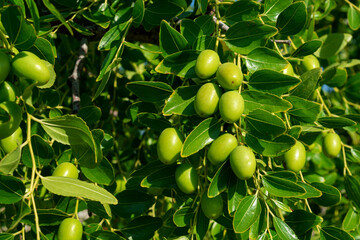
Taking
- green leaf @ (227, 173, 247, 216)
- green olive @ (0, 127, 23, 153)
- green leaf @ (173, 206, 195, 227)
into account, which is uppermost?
green olive @ (0, 127, 23, 153)

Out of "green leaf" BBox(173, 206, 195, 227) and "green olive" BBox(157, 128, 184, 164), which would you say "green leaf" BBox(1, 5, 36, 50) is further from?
"green leaf" BBox(173, 206, 195, 227)

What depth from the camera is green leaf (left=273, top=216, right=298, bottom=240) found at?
4.06ft

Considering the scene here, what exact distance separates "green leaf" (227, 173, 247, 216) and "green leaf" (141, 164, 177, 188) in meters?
0.25

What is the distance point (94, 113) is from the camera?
4.81ft

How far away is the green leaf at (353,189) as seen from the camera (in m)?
1.62

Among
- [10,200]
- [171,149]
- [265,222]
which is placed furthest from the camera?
[265,222]

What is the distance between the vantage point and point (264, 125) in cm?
114

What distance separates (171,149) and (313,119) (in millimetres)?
517

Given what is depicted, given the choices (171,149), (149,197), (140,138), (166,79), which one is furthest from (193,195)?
(140,138)

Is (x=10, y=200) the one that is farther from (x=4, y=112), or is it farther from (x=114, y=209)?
(x=114, y=209)

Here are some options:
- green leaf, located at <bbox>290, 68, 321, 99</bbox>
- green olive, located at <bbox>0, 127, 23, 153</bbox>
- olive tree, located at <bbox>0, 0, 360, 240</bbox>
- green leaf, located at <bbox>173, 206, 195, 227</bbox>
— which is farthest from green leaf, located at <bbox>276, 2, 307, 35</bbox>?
green olive, located at <bbox>0, 127, 23, 153</bbox>

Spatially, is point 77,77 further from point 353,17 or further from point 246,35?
point 353,17

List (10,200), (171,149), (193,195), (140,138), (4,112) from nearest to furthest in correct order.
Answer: (4,112) < (10,200) < (171,149) < (193,195) < (140,138)

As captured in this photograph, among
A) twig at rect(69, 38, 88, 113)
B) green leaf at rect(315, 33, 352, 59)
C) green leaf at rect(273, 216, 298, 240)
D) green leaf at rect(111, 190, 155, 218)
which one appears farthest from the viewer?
green leaf at rect(315, 33, 352, 59)
